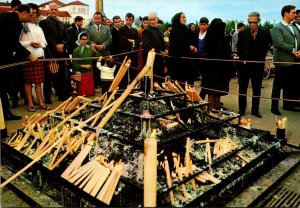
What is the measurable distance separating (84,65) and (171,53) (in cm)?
236

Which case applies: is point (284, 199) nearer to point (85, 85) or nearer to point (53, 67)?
point (53, 67)

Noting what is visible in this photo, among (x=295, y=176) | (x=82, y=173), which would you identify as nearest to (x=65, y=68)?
(x=82, y=173)

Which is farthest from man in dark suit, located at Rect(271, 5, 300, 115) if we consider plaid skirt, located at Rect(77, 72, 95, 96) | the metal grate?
plaid skirt, located at Rect(77, 72, 95, 96)

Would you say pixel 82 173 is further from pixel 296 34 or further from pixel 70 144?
pixel 296 34

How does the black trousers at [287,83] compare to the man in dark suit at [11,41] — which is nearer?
the man in dark suit at [11,41]

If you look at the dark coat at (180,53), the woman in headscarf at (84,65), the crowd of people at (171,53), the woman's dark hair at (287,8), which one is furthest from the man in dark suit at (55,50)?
the woman's dark hair at (287,8)

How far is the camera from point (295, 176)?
3865mm

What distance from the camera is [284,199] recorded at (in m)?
3.31

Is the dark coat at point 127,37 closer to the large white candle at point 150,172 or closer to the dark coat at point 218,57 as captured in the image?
the dark coat at point 218,57

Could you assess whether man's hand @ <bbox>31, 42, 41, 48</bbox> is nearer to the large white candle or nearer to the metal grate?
the large white candle

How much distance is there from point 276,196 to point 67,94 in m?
6.40

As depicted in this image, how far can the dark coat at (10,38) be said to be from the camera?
5887 mm

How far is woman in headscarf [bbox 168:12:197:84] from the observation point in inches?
289

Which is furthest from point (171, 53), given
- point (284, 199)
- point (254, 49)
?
point (284, 199)
